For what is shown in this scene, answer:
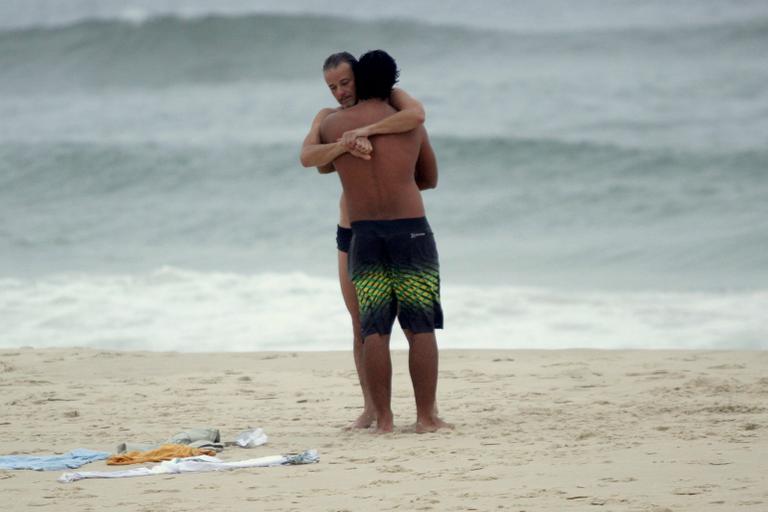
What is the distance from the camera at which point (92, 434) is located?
18.3ft

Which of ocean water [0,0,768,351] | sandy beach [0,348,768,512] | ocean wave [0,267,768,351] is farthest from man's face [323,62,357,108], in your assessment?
ocean water [0,0,768,351]

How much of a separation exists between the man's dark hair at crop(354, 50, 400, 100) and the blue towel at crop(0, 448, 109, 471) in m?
2.03

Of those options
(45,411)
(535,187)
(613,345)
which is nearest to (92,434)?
(45,411)

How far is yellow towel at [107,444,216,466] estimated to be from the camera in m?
4.82

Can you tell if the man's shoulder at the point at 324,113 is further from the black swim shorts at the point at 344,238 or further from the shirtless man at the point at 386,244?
the black swim shorts at the point at 344,238

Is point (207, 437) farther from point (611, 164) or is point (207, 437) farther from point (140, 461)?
point (611, 164)

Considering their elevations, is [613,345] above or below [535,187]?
below

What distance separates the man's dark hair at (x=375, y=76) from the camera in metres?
5.27

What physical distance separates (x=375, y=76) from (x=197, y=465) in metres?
1.95

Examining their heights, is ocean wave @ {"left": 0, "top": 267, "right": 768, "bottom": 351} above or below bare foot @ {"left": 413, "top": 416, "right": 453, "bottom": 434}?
above

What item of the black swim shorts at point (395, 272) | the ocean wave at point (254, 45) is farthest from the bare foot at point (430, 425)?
the ocean wave at point (254, 45)

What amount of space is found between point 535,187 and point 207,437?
11446mm

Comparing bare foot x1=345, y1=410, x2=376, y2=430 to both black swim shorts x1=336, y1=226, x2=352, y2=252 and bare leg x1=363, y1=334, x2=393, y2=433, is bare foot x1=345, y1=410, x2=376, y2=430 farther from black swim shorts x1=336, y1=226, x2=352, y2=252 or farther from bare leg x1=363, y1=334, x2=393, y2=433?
black swim shorts x1=336, y1=226, x2=352, y2=252

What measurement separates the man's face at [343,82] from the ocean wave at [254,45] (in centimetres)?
1741
